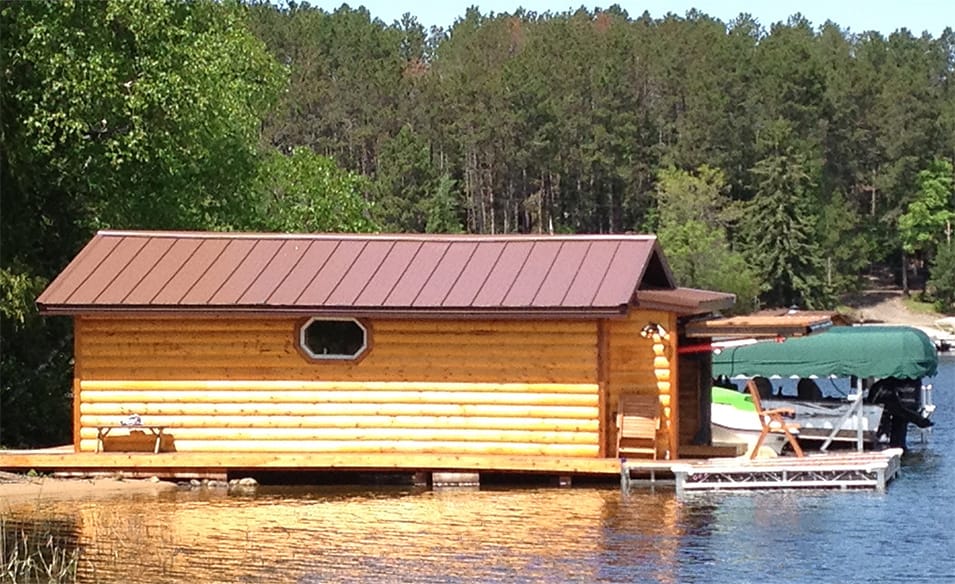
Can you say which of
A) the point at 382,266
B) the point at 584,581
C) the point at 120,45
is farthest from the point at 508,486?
the point at 120,45

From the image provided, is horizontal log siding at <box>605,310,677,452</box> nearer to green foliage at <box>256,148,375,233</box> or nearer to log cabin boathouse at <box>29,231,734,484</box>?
log cabin boathouse at <box>29,231,734,484</box>

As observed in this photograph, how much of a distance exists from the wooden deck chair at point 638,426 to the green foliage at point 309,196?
15.1 metres

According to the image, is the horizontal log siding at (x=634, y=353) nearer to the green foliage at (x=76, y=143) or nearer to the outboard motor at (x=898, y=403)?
the outboard motor at (x=898, y=403)

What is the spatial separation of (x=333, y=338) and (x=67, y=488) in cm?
425

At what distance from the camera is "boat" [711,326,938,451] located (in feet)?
96.1

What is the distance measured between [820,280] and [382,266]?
5720cm

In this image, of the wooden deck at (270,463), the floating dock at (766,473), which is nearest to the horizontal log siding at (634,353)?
the floating dock at (766,473)

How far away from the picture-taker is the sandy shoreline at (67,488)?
2409 cm

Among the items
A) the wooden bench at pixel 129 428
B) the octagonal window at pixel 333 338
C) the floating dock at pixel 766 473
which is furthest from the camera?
the wooden bench at pixel 129 428

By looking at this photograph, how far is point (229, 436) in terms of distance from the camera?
25.6 meters

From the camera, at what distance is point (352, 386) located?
2525 centimetres

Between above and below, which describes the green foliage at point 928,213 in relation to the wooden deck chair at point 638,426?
above

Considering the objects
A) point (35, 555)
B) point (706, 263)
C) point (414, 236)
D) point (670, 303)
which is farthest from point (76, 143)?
point (706, 263)

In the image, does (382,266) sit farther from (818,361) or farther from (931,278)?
(931,278)
